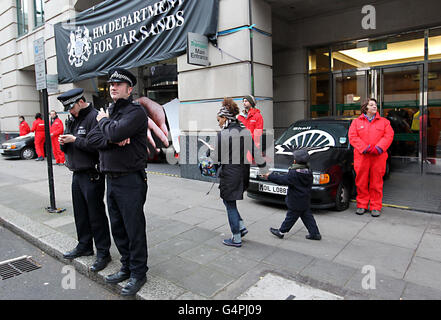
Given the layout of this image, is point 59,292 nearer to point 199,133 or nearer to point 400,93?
point 199,133

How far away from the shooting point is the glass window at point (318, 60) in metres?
10.5

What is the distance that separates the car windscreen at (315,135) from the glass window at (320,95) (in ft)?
12.0

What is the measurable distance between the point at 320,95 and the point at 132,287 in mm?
9109

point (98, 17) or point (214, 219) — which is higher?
point (98, 17)

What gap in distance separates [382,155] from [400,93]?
4579 millimetres

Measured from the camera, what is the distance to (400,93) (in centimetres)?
930

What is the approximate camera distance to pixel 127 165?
323 cm

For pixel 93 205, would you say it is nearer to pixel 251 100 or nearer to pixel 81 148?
pixel 81 148

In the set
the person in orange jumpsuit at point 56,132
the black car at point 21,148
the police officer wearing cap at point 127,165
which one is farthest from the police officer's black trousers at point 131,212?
the black car at point 21,148

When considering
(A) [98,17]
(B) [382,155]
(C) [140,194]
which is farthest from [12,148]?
(B) [382,155]

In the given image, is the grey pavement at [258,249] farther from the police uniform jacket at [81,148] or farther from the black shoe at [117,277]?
the police uniform jacket at [81,148]

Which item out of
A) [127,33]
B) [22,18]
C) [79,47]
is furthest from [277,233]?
[22,18]

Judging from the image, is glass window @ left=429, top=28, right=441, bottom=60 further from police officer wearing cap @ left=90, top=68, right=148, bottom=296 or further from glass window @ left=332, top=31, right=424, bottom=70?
police officer wearing cap @ left=90, top=68, right=148, bottom=296

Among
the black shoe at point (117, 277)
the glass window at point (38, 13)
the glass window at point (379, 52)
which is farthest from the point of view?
the glass window at point (38, 13)
